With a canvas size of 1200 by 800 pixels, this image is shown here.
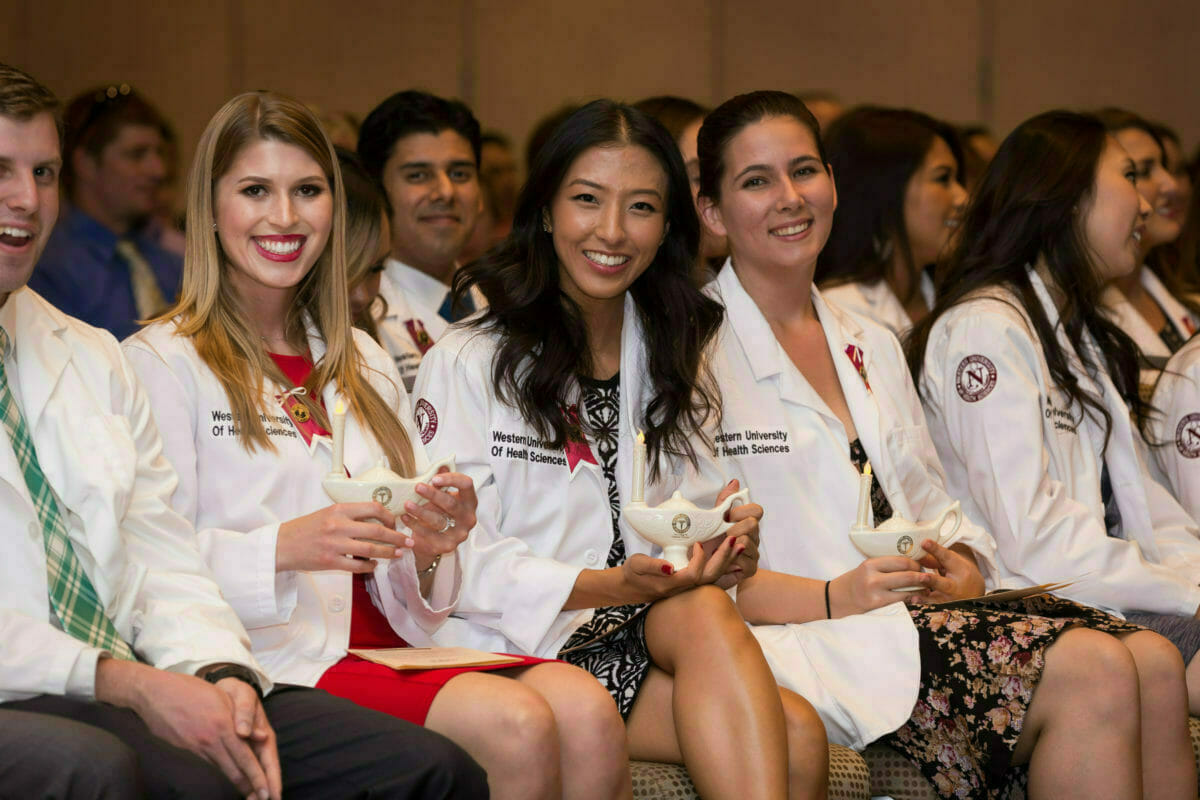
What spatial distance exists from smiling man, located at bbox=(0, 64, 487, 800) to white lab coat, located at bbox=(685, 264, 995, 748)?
104 cm

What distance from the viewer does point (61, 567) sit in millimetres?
2115

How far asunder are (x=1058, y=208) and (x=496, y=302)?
1527mm

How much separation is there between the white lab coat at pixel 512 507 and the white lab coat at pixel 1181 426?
4.91ft

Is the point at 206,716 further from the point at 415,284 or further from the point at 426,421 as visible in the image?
the point at 415,284

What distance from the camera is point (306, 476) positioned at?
2.56 metres

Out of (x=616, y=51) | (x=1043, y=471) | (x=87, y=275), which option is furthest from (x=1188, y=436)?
(x=616, y=51)

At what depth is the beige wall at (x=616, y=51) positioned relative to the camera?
21.1ft

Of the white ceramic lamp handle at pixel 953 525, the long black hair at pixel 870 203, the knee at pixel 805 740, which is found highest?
the long black hair at pixel 870 203

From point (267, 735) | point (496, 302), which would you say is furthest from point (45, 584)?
point (496, 302)

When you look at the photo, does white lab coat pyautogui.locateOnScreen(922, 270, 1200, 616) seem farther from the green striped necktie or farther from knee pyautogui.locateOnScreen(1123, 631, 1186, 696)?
the green striped necktie

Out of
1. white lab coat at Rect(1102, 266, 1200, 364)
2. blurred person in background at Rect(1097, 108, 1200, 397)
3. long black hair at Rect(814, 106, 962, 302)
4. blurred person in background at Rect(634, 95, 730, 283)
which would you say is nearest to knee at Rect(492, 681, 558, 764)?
blurred person in background at Rect(634, 95, 730, 283)

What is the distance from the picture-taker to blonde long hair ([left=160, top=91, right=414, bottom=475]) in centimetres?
261

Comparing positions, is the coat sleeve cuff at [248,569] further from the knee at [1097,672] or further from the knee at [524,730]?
the knee at [1097,672]

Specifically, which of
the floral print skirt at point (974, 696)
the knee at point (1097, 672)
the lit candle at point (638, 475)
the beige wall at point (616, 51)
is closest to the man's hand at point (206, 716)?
the lit candle at point (638, 475)
